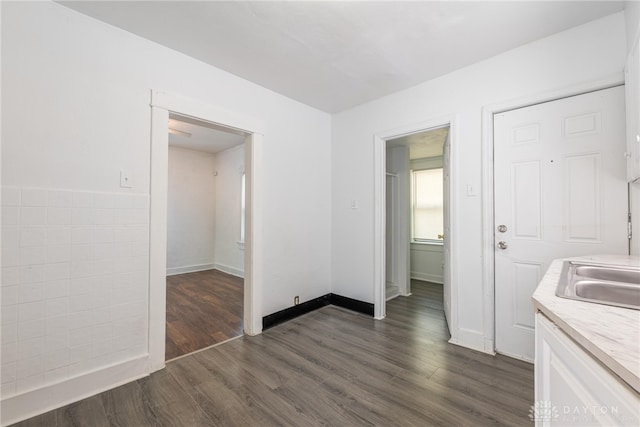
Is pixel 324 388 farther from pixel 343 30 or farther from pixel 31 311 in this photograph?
pixel 343 30

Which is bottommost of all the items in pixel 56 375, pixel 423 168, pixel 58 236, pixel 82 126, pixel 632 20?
pixel 56 375

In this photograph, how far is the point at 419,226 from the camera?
5.27m

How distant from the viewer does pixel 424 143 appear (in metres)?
4.14

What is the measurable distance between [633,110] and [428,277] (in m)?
3.93

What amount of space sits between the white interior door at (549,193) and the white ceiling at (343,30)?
60 centimetres

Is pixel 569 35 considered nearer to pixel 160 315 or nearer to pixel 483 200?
pixel 483 200

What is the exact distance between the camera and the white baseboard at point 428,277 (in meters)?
4.79

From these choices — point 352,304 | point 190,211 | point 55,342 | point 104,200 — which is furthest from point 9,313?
point 190,211

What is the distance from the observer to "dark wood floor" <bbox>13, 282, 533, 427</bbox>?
1541mm

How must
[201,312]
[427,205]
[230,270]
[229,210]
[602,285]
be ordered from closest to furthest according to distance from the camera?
[602,285], [201,312], [427,205], [230,270], [229,210]

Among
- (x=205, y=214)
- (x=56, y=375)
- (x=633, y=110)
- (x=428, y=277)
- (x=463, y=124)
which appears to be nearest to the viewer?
(x=633, y=110)

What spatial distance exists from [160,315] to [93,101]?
161 centimetres

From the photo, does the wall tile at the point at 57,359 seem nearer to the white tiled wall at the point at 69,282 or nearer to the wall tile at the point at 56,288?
the white tiled wall at the point at 69,282

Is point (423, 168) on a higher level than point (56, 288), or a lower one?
higher
